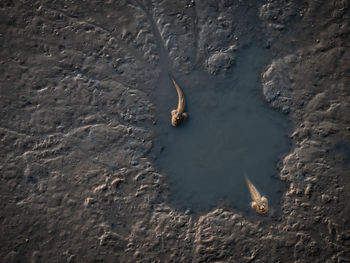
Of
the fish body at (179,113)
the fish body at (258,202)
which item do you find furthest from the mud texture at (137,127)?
the fish body at (179,113)

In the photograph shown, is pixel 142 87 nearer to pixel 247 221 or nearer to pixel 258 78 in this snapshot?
pixel 258 78

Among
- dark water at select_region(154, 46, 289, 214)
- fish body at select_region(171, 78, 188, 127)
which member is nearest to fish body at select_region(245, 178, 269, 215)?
A: dark water at select_region(154, 46, 289, 214)

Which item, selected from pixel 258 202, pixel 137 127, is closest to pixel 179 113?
pixel 137 127

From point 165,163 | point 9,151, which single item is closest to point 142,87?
point 165,163

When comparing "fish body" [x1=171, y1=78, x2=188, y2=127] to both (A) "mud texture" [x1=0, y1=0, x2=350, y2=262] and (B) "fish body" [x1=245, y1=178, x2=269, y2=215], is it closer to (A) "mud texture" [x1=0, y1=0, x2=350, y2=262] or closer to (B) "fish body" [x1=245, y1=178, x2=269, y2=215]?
(A) "mud texture" [x1=0, y1=0, x2=350, y2=262]

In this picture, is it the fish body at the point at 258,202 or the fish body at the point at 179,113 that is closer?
the fish body at the point at 258,202

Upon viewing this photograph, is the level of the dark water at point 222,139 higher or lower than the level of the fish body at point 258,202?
higher

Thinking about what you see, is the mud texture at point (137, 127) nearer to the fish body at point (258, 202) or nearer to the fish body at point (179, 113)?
the fish body at point (258, 202)
